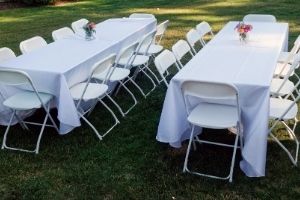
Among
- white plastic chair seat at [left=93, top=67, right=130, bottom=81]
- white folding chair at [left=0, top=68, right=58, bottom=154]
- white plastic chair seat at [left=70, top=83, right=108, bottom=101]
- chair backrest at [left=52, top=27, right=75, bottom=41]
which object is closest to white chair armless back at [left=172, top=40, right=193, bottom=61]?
white plastic chair seat at [left=93, top=67, right=130, bottom=81]

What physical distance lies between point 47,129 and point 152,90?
5.77 feet

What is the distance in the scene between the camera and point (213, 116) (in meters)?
4.14

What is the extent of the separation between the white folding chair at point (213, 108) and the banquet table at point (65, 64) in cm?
136

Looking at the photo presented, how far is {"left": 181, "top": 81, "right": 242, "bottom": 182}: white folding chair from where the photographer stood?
3.88 meters

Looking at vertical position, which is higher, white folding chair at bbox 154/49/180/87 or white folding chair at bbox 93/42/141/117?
white folding chair at bbox 154/49/180/87

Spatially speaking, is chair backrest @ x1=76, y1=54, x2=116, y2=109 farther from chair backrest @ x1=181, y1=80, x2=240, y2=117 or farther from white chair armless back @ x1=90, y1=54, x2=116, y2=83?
chair backrest @ x1=181, y1=80, x2=240, y2=117

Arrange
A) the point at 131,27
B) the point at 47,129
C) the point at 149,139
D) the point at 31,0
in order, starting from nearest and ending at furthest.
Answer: the point at 149,139 < the point at 47,129 < the point at 131,27 < the point at 31,0

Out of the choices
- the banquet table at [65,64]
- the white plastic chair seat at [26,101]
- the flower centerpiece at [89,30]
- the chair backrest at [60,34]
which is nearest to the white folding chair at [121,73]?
the banquet table at [65,64]

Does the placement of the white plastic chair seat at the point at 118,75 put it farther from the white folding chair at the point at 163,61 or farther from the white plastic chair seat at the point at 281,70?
the white plastic chair seat at the point at 281,70

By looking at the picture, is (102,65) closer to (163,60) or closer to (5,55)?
(163,60)

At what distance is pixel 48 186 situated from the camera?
420 cm

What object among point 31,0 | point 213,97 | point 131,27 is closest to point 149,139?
point 213,97

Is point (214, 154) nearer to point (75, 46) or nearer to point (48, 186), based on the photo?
point (48, 186)

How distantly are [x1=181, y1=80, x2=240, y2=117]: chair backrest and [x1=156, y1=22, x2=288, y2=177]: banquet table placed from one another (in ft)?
0.42
